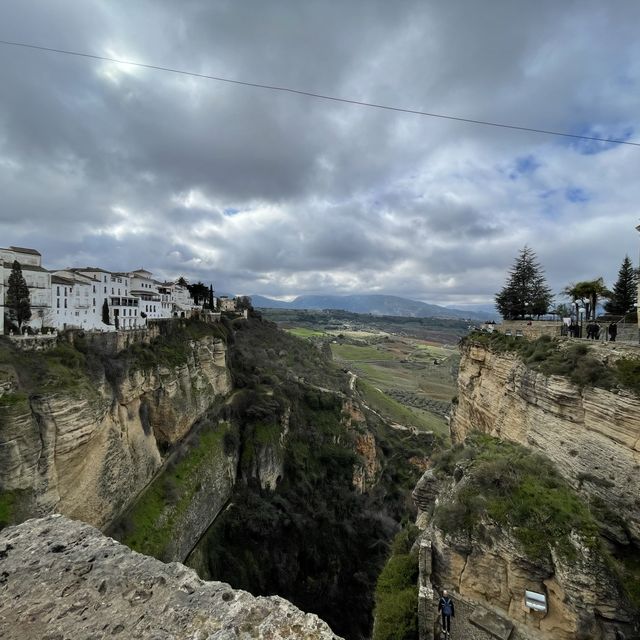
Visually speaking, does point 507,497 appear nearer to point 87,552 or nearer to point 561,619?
point 561,619

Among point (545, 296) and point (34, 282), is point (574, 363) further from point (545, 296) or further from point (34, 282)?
point (34, 282)

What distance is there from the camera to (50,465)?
14305mm

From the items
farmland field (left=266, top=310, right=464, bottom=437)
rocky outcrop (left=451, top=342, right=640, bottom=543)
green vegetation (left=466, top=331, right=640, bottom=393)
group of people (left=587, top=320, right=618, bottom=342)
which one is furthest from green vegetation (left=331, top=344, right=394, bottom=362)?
group of people (left=587, top=320, right=618, bottom=342)

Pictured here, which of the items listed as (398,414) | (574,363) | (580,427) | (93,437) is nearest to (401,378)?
(398,414)

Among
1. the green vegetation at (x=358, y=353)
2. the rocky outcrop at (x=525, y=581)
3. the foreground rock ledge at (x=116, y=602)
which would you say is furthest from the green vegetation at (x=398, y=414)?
the foreground rock ledge at (x=116, y=602)

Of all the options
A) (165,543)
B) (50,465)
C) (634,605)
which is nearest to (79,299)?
(50,465)

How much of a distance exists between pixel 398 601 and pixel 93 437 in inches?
616

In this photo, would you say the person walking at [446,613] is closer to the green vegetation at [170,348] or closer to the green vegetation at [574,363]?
the green vegetation at [574,363]

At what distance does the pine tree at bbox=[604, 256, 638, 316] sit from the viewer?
26203 millimetres

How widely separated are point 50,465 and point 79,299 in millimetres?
15403

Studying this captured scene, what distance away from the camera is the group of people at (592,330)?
14.7m

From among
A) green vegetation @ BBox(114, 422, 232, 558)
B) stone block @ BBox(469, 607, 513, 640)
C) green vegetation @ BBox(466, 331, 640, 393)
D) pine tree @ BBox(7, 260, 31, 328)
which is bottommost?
green vegetation @ BBox(114, 422, 232, 558)

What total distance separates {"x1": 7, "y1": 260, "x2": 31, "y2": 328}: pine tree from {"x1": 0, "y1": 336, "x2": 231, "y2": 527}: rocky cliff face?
17.5 feet

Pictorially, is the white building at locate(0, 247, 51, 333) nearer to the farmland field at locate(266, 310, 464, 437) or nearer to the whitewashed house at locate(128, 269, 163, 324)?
the whitewashed house at locate(128, 269, 163, 324)
